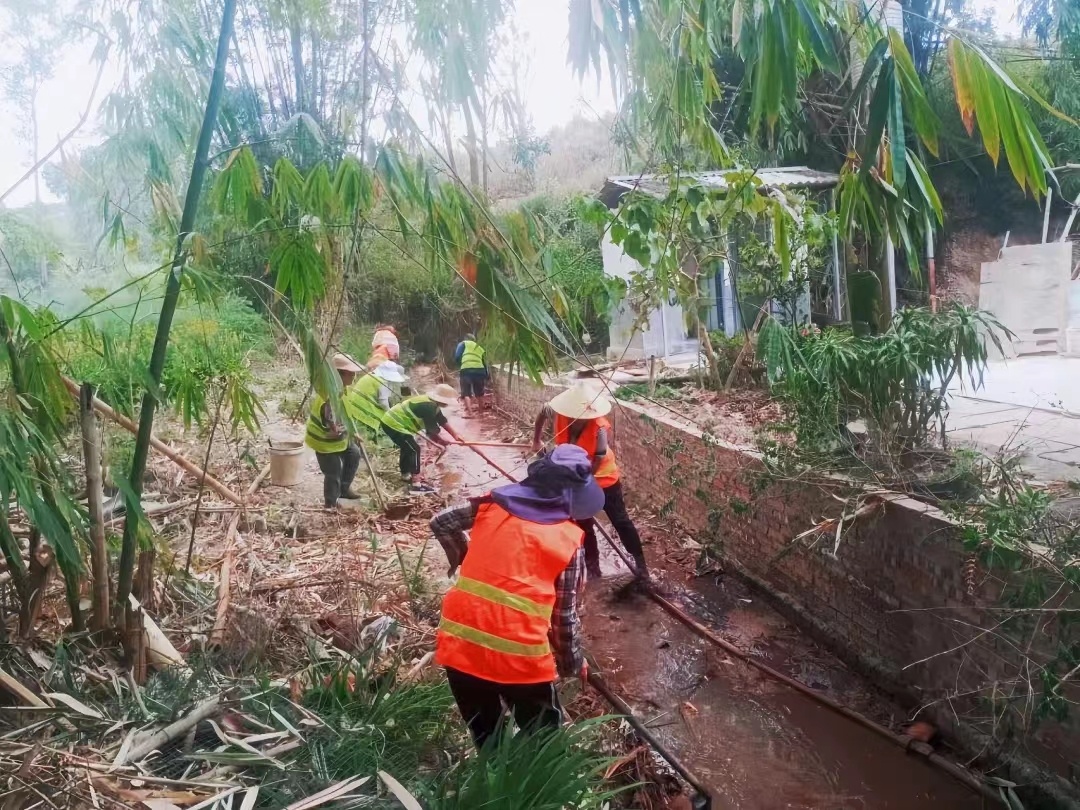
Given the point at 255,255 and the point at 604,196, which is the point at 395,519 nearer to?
the point at 255,255

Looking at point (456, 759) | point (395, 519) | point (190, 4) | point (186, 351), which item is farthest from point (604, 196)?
point (456, 759)

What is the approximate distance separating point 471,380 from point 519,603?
9855 mm

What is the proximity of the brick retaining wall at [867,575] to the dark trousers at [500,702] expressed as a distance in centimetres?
111

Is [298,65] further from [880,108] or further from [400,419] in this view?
[880,108]

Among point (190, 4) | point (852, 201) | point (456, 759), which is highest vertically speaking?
point (190, 4)

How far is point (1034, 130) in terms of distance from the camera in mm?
1680

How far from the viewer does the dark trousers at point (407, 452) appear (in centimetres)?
770

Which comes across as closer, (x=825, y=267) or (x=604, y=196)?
(x=825, y=267)

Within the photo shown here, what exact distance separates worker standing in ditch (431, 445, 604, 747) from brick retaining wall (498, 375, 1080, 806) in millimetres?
443

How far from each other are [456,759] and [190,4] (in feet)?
10.2

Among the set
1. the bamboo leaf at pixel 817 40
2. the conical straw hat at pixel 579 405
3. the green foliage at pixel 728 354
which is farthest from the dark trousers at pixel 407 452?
the bamboo leaf at pixel 817 40

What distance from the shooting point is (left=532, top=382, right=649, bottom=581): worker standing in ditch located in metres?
5.20

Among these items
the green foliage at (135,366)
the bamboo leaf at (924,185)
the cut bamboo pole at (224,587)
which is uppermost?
the bamboo leaf at (924,185)

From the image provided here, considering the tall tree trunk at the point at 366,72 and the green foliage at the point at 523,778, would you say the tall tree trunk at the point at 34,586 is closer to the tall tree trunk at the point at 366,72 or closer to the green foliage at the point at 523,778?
the green foliage at the point at 523,778
